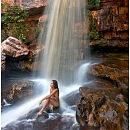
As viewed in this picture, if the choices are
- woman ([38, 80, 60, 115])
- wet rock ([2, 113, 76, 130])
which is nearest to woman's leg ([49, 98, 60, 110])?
woman ([38, 80, 60, 115])

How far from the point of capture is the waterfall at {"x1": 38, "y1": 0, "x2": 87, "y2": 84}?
7.48 meters

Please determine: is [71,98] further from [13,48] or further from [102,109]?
[13,48]

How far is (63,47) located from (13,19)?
274 centimetres

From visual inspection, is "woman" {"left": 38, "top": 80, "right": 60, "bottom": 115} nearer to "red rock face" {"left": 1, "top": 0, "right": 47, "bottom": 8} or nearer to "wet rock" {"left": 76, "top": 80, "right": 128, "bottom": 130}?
"wet rock" {"left": 76, "top": 80, "right": 128, "bottom": 130}

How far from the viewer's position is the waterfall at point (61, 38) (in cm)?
748

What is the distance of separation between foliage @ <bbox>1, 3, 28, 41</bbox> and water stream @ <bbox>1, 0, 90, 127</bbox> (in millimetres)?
1016

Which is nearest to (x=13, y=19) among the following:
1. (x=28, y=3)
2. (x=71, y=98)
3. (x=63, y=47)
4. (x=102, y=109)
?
(x=28, y=3)

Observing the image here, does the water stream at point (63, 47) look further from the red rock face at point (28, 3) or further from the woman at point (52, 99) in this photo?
the woman at point (52, 99)

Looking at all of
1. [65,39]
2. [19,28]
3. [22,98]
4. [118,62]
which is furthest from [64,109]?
[19,28]

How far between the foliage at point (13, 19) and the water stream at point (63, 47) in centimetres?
102

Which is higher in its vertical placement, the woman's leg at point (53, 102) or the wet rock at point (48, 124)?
the woman's leg at point (53, 102)

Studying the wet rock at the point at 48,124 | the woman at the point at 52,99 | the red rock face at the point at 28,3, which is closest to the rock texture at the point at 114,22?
the red rock face at the point at 28,3

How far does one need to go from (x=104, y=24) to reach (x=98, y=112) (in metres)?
4.27

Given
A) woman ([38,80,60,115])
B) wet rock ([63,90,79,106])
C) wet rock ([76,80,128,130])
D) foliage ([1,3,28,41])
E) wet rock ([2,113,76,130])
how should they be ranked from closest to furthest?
1. wet rock ([76,80,128,130])
2. wet rock ([2,113,76,130])
3. woman ([38,80,60,115])
4. wet rock ([63,90,79,106])
5. foliage ([1,3,28,41])
